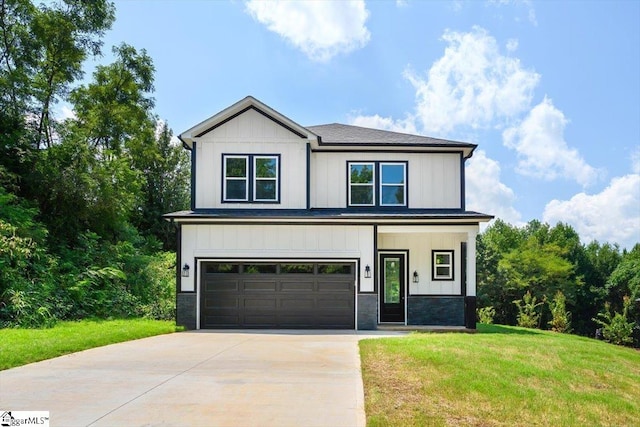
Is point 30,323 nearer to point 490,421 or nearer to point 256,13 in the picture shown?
point 256,13

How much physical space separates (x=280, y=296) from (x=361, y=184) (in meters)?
4.57

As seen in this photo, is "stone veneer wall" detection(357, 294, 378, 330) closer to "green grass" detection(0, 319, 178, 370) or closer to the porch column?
the porch column

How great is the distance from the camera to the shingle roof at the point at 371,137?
17797 millimetres

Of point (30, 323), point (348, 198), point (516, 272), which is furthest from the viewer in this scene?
point (516, 272)

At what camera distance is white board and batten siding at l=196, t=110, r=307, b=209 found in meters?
17.1

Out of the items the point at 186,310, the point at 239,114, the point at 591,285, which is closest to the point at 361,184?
the point at 239,114

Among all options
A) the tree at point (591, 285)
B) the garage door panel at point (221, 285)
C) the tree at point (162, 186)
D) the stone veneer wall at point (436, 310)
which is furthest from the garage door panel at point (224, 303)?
the tree at point (591, 285)

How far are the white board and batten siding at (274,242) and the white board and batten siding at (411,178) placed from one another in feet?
6.31

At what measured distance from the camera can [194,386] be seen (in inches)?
297

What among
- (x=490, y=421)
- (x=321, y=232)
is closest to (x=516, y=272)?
(x=321, y=232)

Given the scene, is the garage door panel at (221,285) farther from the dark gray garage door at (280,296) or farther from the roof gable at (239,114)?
the roof gable at (239,114)

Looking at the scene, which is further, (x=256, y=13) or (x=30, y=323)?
(x=256, y=13)

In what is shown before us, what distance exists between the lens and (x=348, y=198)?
1786 cm

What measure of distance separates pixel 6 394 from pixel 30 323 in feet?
26.9
